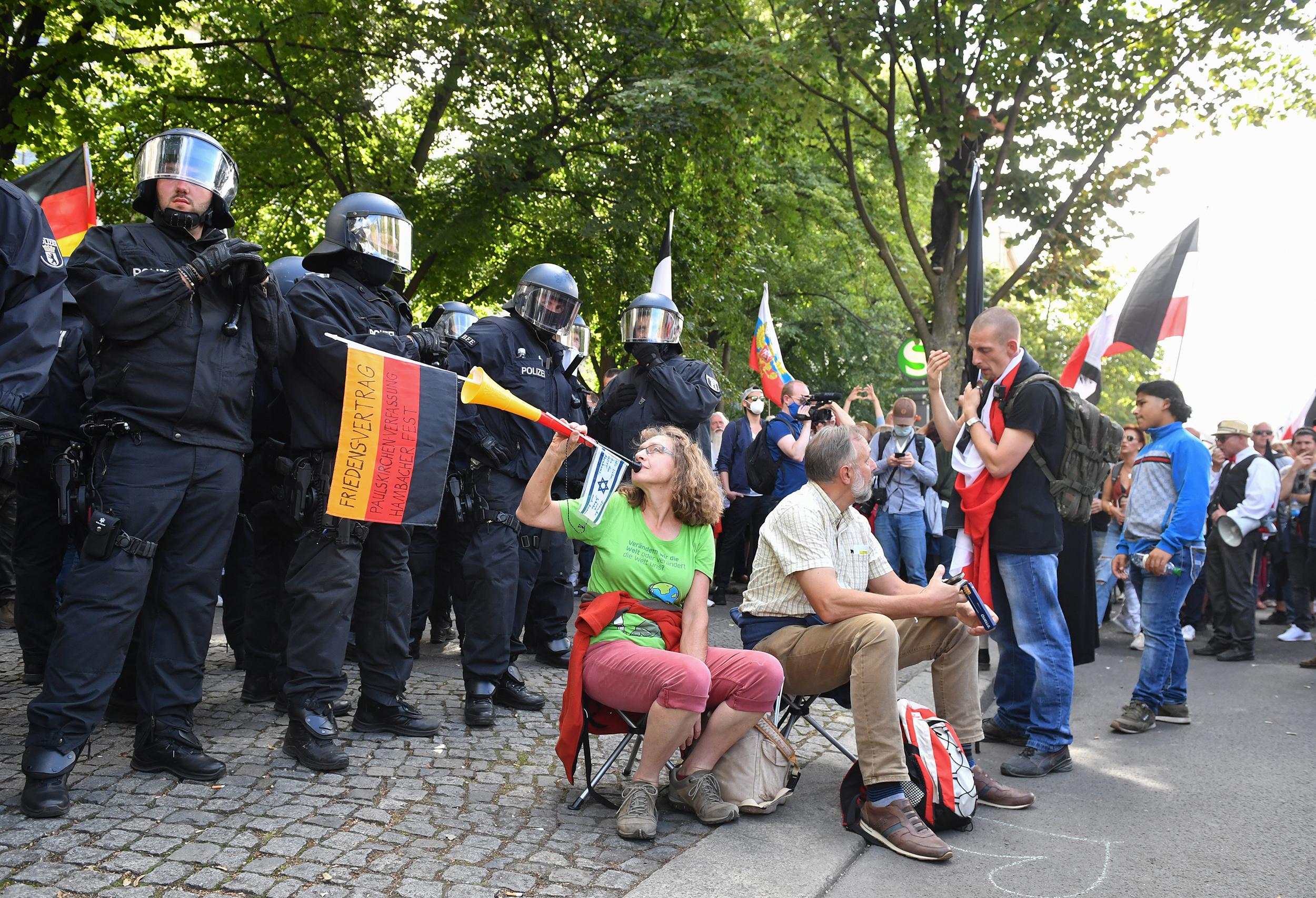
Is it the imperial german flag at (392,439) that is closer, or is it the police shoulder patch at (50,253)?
the police shoulder patch at (50,253)

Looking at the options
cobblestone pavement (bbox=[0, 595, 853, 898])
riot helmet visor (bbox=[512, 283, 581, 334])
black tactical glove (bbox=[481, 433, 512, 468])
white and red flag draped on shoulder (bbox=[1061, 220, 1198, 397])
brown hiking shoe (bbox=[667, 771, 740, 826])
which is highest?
white and red flag draped on shoulder (bbox=[1061, 220, 1198, 397])

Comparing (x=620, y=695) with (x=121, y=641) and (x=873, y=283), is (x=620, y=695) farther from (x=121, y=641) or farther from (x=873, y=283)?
(x=873, y=283)

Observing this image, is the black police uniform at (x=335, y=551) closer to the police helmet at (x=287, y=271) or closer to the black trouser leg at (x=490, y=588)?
the black trouser leg at (x=490, y=588)

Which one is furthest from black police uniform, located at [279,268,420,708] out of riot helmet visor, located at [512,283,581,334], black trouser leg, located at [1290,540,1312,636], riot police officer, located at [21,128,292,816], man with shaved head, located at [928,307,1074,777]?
black trouser leg, located at [1290,540,1312,636]

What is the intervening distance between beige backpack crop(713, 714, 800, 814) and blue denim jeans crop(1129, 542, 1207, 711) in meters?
2.76

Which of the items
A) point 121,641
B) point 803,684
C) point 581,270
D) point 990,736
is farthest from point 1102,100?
point 121,641

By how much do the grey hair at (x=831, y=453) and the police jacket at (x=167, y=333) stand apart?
2248 millimetres

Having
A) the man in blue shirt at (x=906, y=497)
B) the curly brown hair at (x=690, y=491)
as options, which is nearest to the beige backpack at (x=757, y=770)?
the curly brown hair at (x=690, y=491)

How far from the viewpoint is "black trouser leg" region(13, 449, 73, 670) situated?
503cm

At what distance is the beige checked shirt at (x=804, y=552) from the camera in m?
4.33

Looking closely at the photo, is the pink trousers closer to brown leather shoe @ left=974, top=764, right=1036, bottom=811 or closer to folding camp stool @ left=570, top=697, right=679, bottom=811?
folding camp stool @ left=570, top=697, right=679, bottom=811

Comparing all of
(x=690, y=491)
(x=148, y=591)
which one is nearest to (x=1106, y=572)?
(x=690, y=491)

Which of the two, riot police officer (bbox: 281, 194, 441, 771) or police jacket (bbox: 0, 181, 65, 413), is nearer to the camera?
police jacket (bbox: 0, 181, 65, 413)

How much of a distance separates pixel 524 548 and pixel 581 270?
8593mm
